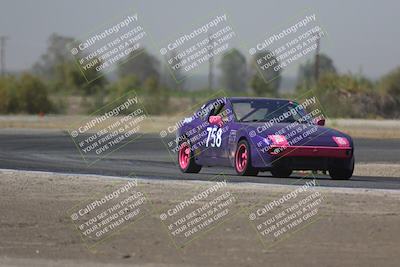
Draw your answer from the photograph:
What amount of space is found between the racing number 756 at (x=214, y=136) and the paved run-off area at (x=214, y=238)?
4121 millimetres

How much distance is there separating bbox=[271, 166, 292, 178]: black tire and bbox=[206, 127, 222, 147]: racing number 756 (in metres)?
1.08

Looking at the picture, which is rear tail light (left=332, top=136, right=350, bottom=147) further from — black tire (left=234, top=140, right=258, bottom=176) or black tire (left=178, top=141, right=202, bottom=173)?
black tire (left=178, top=141, right=202, bottom=173)

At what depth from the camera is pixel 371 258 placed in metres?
10.0

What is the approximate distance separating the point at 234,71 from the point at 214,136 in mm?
166934

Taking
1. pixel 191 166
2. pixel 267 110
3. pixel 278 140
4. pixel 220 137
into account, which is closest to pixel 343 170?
pixel 278 140

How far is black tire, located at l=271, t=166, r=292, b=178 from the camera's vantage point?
686 inches

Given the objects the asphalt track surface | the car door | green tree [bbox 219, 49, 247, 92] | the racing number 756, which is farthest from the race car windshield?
green tree [bbox 219, 49, 247, 92]

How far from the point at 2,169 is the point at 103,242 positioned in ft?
27.6

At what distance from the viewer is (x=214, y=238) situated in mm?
10922

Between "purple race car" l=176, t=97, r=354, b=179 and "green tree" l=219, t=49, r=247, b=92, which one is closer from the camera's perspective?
"purple race car" l=176, t=97, r=354, b=179

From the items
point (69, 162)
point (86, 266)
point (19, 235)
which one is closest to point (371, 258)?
point (86, 266)

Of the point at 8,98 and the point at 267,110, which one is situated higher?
the point at 8,98

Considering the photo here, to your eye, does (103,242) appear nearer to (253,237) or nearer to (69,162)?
(253,237)

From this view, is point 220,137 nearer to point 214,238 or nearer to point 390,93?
point 214,238
